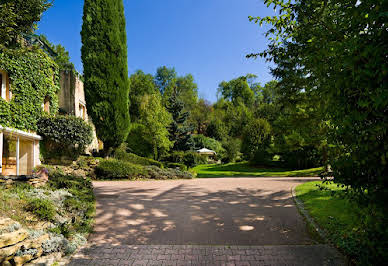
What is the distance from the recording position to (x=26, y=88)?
36.2ft

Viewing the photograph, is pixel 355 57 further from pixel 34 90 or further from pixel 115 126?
pixel 115 126

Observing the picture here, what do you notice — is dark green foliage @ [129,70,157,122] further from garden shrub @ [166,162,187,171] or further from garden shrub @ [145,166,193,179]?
garden shrub @ [145,166,193,179]

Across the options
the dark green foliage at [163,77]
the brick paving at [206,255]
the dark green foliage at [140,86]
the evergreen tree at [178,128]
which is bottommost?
the brick paving at [206,255]

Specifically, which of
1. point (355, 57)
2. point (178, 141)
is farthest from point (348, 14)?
point (178, 141)

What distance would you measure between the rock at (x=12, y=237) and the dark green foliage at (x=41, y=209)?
102 cm

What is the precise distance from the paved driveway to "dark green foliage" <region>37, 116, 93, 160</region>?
582 centimetres

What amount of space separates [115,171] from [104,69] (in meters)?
7.42

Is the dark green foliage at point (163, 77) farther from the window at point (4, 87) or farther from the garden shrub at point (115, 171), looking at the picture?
the window at point (4, 87)

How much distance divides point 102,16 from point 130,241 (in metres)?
16.4

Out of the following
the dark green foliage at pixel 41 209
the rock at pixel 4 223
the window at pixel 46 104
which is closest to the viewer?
the rock at pixel 4 223

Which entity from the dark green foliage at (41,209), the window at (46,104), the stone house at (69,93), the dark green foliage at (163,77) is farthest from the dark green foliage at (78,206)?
the dark green foliage at (163,77)

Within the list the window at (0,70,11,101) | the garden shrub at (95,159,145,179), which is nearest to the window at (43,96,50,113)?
the window at (0,70,11,101)

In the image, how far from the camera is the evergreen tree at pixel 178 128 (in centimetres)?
2541

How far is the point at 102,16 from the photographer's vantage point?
16.3m
